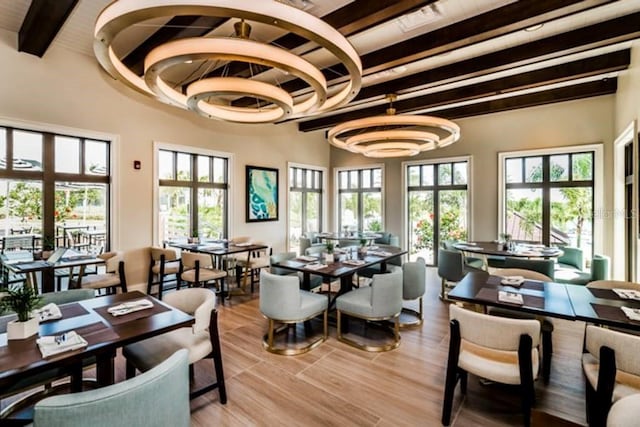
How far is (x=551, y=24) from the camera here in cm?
351

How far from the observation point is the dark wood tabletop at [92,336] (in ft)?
4.86

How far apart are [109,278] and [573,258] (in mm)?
7274

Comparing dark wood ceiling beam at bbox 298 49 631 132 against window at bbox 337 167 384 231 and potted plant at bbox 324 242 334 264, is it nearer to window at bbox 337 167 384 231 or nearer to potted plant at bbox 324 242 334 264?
window at bbox 337 167 384 231

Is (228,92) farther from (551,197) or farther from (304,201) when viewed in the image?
(551,197)

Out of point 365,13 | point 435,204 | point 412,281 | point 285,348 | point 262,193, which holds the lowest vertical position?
point 285,348

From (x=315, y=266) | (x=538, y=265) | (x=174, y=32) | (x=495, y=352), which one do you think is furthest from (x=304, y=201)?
(x=495, y=352)

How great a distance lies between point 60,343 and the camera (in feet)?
5.44

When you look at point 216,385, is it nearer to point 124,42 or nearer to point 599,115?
point 124,42

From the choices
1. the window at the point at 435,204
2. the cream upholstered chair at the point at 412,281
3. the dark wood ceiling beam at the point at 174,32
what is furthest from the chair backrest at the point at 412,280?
the window at the point at 435,204

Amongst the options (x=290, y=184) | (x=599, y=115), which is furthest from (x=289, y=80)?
(x=599, y=115)

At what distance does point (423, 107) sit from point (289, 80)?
2.55 metres

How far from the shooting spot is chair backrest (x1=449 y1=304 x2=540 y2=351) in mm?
1865

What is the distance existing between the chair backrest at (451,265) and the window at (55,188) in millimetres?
5288

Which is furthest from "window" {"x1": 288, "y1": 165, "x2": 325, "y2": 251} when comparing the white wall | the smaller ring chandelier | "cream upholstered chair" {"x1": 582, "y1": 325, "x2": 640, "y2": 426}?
"cream upholstered chair" {"x1": 582, "y1": 325, "x2": 640, "y2": 426}
